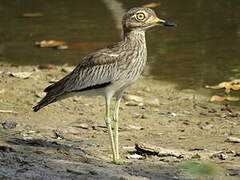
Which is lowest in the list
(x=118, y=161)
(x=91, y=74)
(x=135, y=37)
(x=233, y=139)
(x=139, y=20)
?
(x=233, y=139)

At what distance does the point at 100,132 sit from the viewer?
6832 mm

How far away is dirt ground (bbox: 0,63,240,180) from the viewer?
15.8ft

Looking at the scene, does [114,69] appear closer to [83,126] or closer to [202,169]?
[83,126]

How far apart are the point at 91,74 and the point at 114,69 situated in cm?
23

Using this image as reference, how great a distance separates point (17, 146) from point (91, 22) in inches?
275

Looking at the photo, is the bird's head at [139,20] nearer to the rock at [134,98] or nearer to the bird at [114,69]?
the bird at [114,69]

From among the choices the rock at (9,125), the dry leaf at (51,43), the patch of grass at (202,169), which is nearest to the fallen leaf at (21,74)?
the dry leaf at (51,43)

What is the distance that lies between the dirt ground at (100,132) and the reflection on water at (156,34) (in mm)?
645

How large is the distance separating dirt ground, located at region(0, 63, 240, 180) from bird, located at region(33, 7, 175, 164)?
40 centimetres

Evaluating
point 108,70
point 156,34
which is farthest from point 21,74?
point 108,70

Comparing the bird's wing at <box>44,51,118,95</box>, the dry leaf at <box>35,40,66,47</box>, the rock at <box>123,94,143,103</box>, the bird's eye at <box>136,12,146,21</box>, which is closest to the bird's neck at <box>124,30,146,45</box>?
the bird's eye at <box>136,12,146,21</box>

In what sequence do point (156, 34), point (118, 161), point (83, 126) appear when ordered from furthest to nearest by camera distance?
point (156, 34)
point (83, 126)
point (118, 161)

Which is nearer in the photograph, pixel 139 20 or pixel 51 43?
pixel 139 20

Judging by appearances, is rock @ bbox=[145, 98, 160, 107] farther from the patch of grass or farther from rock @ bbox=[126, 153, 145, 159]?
the patch of grass
